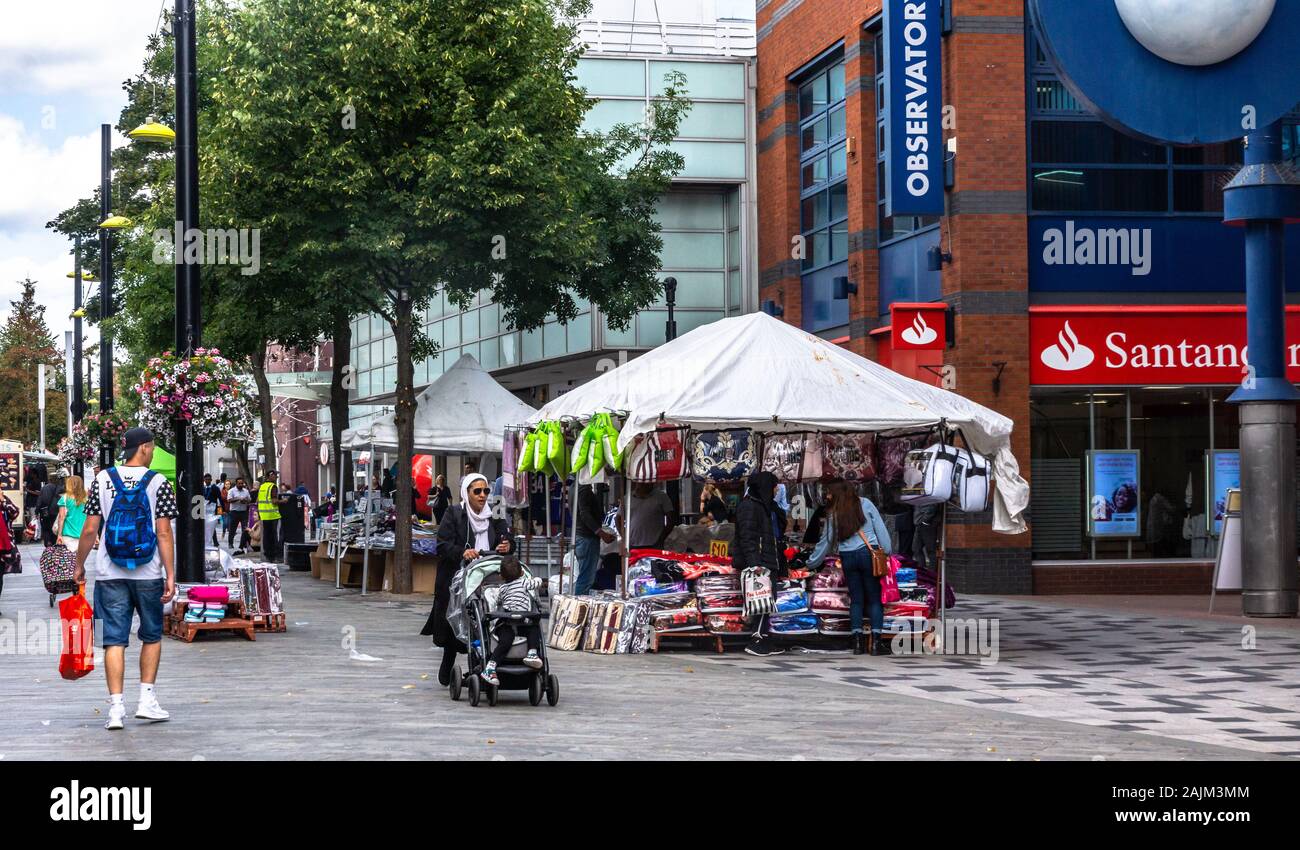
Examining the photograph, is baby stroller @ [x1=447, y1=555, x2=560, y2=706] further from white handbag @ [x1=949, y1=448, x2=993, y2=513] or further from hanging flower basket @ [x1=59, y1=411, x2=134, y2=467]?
hanging flower basket @ [x1=59, y1=411, x2=134, y2=467]

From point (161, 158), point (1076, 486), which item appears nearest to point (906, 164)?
point (1076, 486)

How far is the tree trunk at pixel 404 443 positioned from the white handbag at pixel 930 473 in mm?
8946

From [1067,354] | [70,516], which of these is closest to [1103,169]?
[1067,354]

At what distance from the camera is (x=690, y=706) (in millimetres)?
11914

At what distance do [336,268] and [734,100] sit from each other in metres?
13.0

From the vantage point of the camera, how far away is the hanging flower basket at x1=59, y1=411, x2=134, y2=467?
35.6m

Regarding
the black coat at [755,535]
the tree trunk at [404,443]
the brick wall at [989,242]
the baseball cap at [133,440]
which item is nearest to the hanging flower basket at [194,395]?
→ the black coat at [755,535]

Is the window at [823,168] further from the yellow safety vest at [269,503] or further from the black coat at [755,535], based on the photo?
the black coat at [755,535]

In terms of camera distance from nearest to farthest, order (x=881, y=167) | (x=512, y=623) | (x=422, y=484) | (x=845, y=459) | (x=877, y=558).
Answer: (x=512, y=623), (x=877, y=558), (x=845, y=459), (x=881, y=167), (x=422, y=484)

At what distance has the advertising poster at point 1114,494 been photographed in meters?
24.3

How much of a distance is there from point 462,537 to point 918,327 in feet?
40.1

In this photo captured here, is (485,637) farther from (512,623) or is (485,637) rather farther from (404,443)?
(404,443)

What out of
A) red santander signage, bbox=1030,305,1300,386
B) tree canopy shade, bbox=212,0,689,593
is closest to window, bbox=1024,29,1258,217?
red santander signage, bbox=1030,305,1300,386
